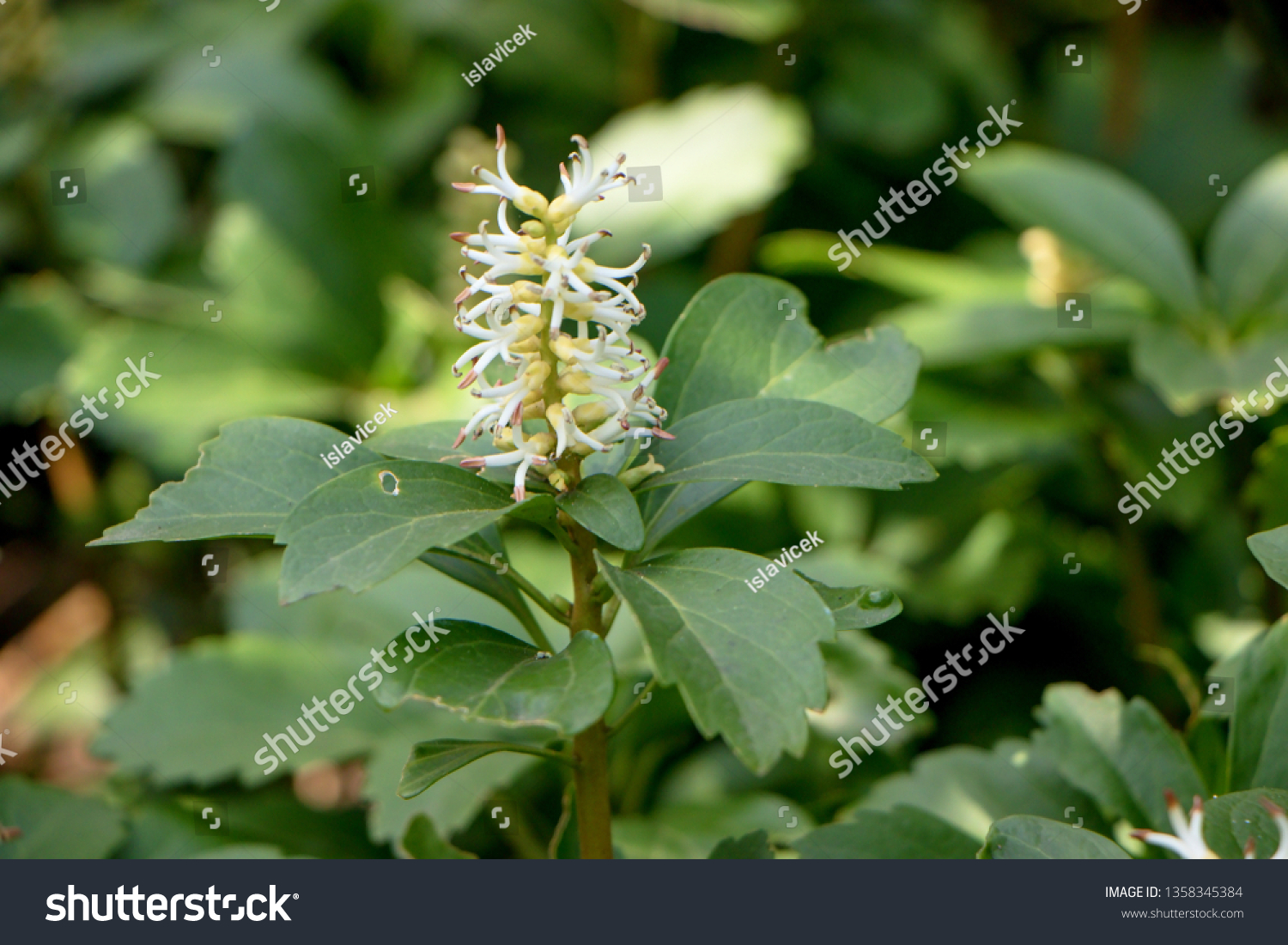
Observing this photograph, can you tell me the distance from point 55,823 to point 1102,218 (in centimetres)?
146

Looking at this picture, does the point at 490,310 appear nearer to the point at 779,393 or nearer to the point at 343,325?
the point at 779,393

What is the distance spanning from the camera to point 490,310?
0.66 metres

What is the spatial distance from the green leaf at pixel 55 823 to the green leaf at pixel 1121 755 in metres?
0.88

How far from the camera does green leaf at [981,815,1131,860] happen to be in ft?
2.31

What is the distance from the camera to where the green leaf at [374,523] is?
0.58 m

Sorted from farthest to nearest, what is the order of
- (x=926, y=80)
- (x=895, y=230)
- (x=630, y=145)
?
1. (x=895, y=230)
2. (x=926, y=80)
3. (x=630, y=145)

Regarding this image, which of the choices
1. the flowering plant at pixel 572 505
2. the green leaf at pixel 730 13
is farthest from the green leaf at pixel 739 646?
the green leaf at pixel 730 13

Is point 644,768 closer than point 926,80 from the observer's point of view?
Yes

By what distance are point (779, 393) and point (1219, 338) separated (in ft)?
2.99

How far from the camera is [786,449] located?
0.69m

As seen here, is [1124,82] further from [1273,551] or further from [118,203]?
[118,203]

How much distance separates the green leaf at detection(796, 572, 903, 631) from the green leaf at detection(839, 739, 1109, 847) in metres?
0.30

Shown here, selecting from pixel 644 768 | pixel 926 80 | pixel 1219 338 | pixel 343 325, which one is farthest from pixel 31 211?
pixel 1219 338

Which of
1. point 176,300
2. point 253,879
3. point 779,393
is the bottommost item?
point 253,879
